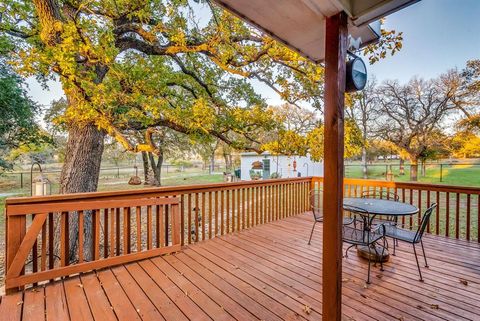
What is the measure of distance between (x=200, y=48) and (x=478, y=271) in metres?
5.82

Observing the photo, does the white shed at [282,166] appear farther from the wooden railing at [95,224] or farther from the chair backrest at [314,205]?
the wooden railing at [95,224]

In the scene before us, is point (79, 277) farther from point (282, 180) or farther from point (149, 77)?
point (149, 77)

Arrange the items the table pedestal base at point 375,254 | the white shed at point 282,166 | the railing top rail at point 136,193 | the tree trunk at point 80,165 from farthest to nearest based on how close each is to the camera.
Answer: the white shed at point 282,166 → the tree trunk at point 80,165 → the table pedestal base at point 375,254 → the railing top rail at point 136,193

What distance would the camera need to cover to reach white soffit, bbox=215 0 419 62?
1.67 meters

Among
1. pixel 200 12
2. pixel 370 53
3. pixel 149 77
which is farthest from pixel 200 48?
pixel 370 53

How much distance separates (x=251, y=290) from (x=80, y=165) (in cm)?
455

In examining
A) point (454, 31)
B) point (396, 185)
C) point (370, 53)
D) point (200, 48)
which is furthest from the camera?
point (454, 31)

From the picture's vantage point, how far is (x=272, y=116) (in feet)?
→ 21.5

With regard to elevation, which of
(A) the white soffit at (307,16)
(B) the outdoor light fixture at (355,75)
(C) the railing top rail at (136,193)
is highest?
(A) the white soffit at (307,16)

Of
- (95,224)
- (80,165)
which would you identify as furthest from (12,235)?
(80,165)

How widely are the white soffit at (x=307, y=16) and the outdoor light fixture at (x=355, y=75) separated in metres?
0.33

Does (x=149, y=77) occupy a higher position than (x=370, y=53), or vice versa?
(x=149, y=77)

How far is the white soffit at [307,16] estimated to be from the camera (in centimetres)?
167

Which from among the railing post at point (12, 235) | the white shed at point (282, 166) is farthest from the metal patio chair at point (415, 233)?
the white shed at point (282, 166)
